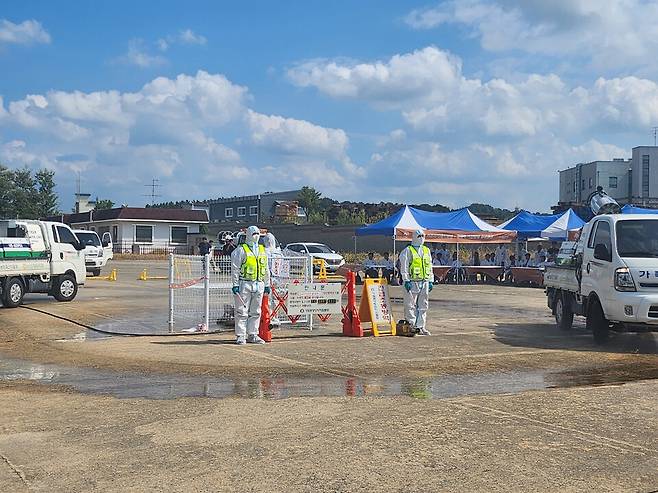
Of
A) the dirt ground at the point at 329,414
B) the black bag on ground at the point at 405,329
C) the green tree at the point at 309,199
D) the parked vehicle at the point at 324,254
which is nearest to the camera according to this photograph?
the dirt ground at the point at 329,414

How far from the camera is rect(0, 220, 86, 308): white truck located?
775 inches

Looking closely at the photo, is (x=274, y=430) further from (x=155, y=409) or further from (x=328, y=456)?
(x=155, y=409)

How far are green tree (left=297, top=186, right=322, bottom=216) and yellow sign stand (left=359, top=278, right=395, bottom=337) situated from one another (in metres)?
78.2

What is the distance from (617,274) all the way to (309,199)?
83.6 meters

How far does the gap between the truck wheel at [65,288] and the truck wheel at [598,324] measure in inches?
583

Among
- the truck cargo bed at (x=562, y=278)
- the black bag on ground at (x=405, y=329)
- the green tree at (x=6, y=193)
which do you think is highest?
the green tree at (x=6, y=193)

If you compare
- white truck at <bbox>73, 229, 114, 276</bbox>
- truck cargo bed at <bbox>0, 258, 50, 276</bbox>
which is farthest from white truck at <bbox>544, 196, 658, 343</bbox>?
white truck at <bbox>73, 229, 114, 276</bbox>

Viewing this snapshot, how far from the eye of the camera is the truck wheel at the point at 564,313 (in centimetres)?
1509

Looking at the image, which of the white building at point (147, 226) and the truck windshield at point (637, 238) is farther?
the white building at point (147, 226)

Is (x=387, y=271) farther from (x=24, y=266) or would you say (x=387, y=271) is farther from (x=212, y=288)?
(x=212, y=288)

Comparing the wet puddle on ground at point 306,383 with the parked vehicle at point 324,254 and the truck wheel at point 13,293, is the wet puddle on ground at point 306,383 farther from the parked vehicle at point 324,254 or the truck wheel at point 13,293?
the parked vehicle at point 324,254

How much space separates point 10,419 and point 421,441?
3.97 metres

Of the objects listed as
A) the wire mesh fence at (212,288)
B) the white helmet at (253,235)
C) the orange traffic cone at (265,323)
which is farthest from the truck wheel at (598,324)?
the white helmet at (253,235)

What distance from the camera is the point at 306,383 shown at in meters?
9.27
